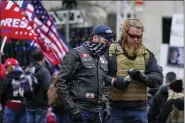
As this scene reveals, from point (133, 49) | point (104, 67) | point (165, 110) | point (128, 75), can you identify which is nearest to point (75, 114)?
point (104, 67)

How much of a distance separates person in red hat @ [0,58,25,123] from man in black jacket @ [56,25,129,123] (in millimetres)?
4700

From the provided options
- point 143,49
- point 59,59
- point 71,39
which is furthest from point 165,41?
point 143,49

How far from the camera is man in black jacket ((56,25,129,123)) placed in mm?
8109

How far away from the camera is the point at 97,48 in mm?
8219

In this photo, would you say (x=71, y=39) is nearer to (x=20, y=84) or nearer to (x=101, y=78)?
(x=20, y=84)

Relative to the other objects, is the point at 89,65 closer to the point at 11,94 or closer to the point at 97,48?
the point at 97,48

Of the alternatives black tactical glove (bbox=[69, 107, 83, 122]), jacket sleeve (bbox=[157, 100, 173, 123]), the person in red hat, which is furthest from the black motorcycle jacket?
the person in red hat

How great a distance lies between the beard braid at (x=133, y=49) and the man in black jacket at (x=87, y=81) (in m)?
0.31

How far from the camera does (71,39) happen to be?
20141 millimetres

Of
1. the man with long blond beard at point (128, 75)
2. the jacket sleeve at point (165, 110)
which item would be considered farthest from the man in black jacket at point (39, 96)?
the man with long blond beard at point (128, 75)

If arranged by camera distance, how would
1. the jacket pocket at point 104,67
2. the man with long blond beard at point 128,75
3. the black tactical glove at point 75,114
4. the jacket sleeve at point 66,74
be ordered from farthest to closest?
the man with long blond beard at point 128,75 → the jacket pocket at point 104,67 → the jacket sleeve at point 66,74 → the black tactical glove at point 75,114

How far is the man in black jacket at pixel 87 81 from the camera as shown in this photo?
811cm

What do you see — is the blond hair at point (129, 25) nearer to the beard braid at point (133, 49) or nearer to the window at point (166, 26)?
the beard braid at point (133, 49)

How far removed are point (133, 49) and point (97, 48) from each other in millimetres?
499
